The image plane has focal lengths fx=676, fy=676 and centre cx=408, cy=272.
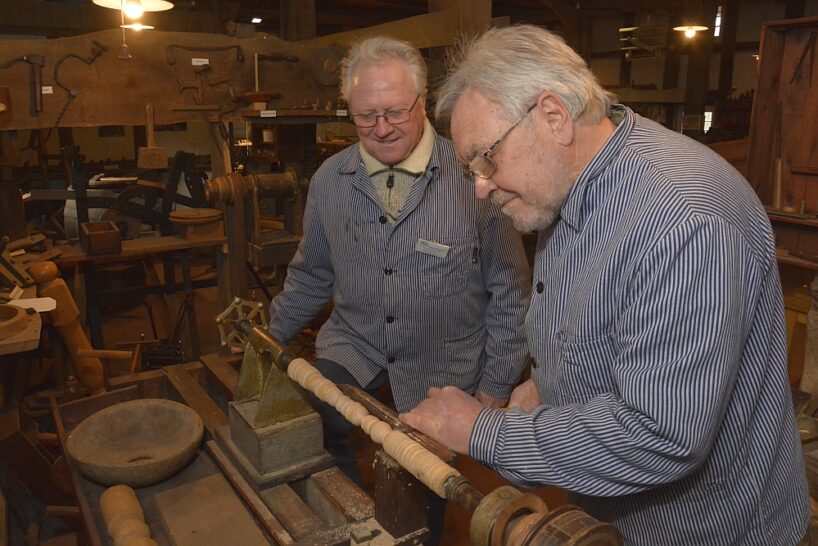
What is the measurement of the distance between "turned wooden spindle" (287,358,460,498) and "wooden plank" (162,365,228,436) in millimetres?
513

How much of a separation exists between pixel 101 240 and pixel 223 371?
239 centimetres

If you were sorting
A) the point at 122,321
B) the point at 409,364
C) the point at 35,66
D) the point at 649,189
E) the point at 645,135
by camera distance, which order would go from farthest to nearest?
1. the point at 122,321
2. the point at 35,66
3. the point at 409,364
4. the point at 645,135
5. the point at 649,189

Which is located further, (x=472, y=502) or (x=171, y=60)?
(x=171, y=60)

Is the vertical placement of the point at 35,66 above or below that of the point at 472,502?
above

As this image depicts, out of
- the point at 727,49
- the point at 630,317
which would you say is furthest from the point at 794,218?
the point at 727,49

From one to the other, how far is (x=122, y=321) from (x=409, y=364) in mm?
5032

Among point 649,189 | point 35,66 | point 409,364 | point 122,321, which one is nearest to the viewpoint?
point 649,189

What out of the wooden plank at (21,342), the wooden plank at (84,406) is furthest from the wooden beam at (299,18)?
the wooden plank at (84,406)

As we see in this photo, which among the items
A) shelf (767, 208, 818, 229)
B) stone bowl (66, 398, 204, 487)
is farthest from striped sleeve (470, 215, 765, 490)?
shelf (767, 208, 818, 229)

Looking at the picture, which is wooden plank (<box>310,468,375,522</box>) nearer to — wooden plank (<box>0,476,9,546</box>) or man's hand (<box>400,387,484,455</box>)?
man's hand (<box>400,387,484,455</box>)

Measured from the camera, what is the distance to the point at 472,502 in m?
1.20

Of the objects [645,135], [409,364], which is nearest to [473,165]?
[645,135]

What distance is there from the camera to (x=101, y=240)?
4.49 meters

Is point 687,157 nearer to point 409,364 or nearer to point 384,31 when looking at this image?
point 409,364
